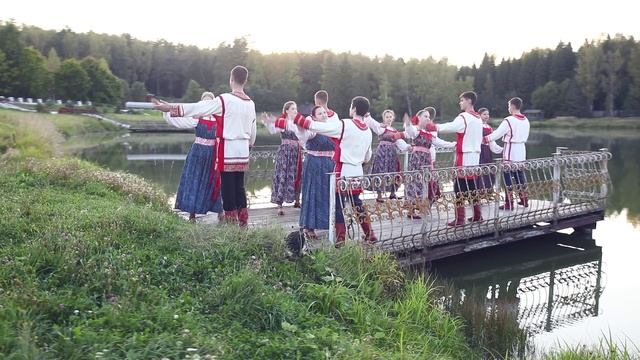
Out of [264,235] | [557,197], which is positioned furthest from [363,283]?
[557,197]

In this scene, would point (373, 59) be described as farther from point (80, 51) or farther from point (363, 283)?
point (363, 283)

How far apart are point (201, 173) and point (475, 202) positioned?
158 inches

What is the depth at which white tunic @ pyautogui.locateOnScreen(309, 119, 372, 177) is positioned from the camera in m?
7.18

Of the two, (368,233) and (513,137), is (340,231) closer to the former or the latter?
(368,233)

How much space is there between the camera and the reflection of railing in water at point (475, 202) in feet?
25.2

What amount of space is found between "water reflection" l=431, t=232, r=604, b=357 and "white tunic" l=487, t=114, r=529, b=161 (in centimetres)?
161

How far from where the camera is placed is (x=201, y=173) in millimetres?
7883

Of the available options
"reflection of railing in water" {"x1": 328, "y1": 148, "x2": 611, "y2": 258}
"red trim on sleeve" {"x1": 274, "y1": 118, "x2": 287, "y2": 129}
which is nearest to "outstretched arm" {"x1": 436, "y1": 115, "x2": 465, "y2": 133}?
"reflection of railing in water" {"x1": 328, "y1": 148, "x2": 611, "y2": 258}

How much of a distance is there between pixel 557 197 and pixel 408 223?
3.30m

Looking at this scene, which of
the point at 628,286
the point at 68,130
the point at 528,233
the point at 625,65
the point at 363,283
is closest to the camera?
the point at 363,283

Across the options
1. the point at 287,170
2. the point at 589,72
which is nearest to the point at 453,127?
the point at 287,170

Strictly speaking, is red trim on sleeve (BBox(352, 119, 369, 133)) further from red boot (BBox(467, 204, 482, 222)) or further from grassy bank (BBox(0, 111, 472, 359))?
red boot (BBox(467, 204, 482, 222))

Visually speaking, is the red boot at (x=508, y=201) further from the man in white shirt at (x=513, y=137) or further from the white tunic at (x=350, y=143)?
the white tunic at (x=350, y=143)

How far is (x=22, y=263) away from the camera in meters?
4.61
